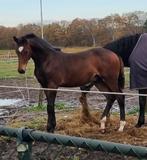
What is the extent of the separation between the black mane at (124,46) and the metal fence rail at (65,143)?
213 inches

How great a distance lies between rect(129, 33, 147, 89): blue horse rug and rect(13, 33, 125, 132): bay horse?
448mm

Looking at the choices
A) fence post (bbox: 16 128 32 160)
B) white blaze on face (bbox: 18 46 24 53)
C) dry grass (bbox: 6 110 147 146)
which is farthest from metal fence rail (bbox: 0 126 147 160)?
white blaze on face (bbox: 18 46 24 53)

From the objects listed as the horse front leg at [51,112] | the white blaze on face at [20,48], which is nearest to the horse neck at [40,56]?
the white blaze on face at [20,48]

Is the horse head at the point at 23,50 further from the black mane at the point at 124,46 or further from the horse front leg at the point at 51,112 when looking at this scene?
the black mane at the point at 124,46

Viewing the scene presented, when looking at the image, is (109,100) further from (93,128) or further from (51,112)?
(51,112)

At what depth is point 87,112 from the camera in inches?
316

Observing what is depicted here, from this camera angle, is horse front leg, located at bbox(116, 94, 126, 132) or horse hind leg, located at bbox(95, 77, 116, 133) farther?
horse hind leg, located at bbox(95, 77, 116, 133)

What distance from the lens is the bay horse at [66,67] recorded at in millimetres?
7270

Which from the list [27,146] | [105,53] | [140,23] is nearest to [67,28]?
[140,23]

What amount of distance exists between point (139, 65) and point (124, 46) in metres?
0.64

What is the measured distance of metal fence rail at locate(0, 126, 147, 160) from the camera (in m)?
1.97

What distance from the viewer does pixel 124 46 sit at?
7684 millimetres

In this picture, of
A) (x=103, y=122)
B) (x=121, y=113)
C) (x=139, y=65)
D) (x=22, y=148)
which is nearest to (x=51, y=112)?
(x=103, y=122)

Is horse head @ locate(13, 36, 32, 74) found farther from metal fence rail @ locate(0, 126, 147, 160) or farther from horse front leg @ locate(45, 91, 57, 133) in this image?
metal fence rail @ locate(0, 126, 147, 160)
